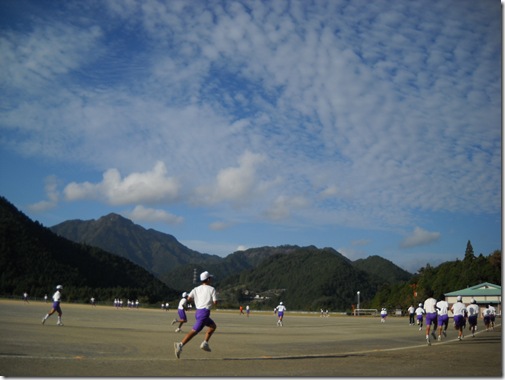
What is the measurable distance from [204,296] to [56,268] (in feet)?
424

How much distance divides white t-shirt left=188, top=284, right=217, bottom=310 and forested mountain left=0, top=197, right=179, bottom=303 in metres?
101

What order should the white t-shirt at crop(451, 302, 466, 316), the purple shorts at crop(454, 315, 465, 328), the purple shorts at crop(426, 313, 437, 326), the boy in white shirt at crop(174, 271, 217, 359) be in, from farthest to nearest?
the white t-shirt at crop(451, 302, 466, 316)
the purple shorts at crop(454, 315, 465, 328)
the purple shorts at crop(426, 313, 437, 326)
the boy in white shirt at crop(174, 271, 217, 359)

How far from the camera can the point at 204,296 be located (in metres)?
10.0

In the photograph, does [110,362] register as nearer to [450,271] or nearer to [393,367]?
[393,367]

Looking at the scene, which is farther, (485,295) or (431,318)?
(485,295)

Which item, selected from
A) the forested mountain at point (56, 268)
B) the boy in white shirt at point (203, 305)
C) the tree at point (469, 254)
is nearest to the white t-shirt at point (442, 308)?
the boy in white shirt at point (203, 305)

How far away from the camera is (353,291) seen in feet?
638

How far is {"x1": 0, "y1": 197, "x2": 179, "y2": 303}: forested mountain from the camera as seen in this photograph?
4518 inches

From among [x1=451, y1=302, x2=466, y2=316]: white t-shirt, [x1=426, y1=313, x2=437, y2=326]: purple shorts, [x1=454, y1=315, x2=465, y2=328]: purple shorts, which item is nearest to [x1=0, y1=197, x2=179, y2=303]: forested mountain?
[x1=451, y1=302, x2=466, y2=316]: white t-shirt

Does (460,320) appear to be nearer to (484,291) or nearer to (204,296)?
(204,296)

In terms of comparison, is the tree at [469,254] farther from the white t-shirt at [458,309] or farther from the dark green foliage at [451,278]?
the white t-shirt at [458,309]

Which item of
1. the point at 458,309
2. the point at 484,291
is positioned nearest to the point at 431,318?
Answer: the point at 458,309

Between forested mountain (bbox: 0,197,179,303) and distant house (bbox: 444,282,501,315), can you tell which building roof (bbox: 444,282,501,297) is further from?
forested mountain (bbox: 0,197,179,303)

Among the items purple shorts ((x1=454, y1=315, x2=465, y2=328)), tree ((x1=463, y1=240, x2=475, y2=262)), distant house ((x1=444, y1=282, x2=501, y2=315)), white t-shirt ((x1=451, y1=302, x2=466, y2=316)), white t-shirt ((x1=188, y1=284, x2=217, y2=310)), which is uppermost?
tree ((x1=463, y1=240, x2=475, y2=262))
